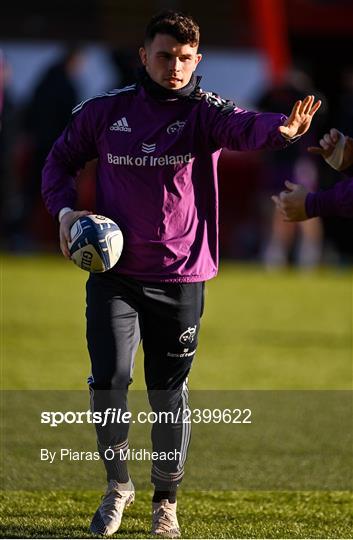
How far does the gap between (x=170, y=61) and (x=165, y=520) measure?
1.79m

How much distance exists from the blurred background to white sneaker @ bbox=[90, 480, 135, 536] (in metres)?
10.9

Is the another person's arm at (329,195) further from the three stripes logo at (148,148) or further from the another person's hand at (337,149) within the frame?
the three stripes logo at (148,148)

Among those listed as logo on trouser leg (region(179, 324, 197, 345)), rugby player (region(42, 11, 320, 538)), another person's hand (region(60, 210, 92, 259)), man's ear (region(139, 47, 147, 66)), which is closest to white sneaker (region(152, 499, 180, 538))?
rugby player (region(42, 11, 320, 538))

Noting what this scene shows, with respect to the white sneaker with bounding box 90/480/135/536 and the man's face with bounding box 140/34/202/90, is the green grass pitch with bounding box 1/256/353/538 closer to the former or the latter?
the white sneaker with bounding box 90/480/135/536

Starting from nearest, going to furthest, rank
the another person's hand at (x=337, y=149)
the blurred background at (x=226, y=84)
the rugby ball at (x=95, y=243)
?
the rugby ball at (x=95, y=243), the another person's hand at (x=337, y=149), the blurred background at (x=226, y=84)

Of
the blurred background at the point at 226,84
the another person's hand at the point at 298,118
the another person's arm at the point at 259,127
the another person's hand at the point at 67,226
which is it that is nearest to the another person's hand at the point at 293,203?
the another person's arm at the point at 259,127

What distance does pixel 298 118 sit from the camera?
470 cm

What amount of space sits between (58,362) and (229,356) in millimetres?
1409

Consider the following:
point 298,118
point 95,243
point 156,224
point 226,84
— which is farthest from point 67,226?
point 226,84

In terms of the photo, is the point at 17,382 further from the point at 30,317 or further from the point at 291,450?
the point at 30,317

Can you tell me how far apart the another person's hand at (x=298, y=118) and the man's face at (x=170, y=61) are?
1.62 feet

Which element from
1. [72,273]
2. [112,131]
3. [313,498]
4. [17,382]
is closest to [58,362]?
[17,382]

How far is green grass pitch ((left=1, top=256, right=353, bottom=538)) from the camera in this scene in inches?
204

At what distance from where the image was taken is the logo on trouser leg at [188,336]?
5.02 m
